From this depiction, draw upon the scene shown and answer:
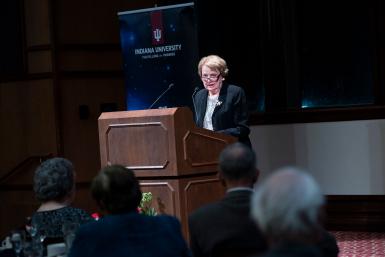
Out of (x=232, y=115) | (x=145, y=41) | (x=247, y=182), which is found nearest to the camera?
(x=247, y=182)

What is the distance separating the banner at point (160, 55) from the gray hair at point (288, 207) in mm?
4349

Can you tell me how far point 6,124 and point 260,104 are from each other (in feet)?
8.62

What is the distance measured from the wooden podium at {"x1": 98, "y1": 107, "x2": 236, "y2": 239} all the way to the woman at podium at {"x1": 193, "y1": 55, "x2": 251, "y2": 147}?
0.37 m

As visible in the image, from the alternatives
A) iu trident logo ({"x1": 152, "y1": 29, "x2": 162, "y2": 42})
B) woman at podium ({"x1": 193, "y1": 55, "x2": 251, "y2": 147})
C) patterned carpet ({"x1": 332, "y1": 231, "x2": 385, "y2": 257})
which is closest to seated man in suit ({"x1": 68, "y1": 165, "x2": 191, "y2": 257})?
woman at podium ({"x1": 193, "y1": 55, "x2": 251, "y2": 147})

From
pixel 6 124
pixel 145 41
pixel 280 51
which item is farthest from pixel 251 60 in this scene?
pixel 6 124

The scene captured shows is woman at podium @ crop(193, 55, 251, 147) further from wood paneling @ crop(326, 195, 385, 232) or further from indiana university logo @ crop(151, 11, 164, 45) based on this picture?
wood paneling @ crop(326, 195, 385, 232)

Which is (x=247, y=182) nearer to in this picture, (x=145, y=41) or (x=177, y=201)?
(x=177, y=201)

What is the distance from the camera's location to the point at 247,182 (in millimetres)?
2760

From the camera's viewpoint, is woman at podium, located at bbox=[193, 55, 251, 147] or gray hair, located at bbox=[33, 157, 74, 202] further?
woman at podium, located at bbox=[193, 55, 251, 147]

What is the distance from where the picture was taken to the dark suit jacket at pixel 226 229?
2.54 metres

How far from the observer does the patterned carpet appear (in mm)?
5789

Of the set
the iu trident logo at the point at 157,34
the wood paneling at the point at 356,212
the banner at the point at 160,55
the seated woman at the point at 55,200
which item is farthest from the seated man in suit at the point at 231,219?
the wood paneling at the point at 356,212

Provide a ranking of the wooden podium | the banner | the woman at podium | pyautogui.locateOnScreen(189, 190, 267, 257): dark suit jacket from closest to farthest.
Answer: pyautogui.locateOnScreen(189, 190, 267, 257): dark suit jacket, the wooden podium, the woman at podium, the banner

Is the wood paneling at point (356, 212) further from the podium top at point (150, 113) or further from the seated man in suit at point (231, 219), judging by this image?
the seated man in suit at point (231, 219)
